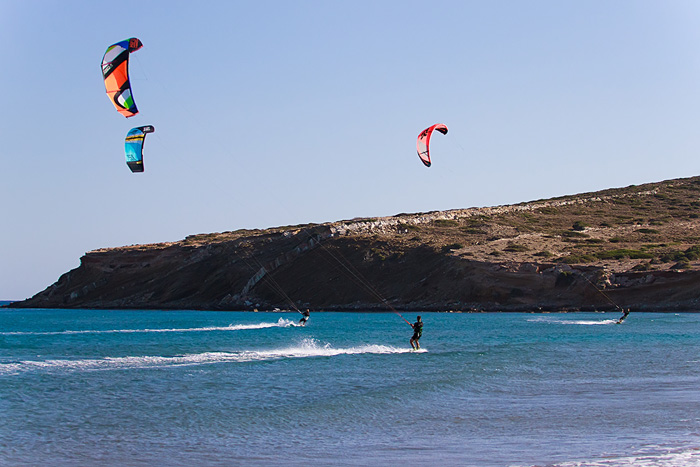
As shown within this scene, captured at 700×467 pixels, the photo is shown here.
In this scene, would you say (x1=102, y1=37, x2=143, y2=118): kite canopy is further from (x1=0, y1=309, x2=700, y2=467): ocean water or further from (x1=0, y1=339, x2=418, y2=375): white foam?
(x1=0, y1=309, x2=700, y2=467): ocean water

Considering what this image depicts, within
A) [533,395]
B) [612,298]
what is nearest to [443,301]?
[612,298]

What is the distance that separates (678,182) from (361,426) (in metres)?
102

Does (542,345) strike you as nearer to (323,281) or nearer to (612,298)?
(612,298)

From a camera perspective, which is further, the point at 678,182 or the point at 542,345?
the point at 678,182

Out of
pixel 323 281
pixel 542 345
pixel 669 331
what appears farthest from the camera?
pixel 323 281

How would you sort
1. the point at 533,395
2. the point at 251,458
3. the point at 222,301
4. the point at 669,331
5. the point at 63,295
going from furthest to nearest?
1. the point at 63,295
2. the point at 222,301
3. the point at 669,331
4. the point at 533,395
5. the point at 251,458

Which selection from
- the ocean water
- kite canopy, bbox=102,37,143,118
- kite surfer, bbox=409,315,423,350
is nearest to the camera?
the ocean water

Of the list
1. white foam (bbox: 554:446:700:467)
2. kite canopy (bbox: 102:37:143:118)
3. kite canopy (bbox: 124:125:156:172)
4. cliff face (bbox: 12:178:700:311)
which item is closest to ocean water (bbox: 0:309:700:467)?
white foam (bbox: 554:446:700:467)

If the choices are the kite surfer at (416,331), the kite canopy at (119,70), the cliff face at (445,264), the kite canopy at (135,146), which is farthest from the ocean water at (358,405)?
the cliff face at (445,264)

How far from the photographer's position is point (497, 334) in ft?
109

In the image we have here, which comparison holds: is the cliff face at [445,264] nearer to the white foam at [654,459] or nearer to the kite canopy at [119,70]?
the kite canopy at [119,70]

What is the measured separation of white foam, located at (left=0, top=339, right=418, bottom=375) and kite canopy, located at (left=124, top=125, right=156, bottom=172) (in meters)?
6.00

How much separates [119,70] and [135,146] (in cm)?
241

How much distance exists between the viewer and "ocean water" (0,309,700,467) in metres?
10.1
